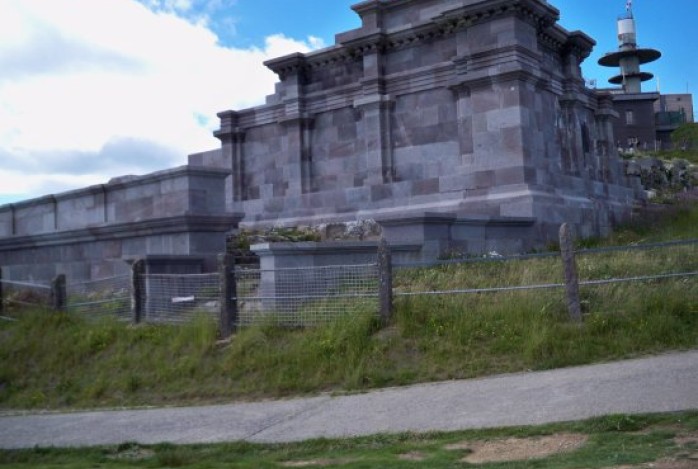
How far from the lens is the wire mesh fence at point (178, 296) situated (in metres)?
12.7

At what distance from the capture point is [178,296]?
13266 mm

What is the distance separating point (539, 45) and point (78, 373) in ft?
46.0

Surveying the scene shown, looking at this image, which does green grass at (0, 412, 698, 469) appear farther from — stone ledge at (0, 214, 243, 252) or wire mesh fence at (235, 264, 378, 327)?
stone ledge at (0, 214, 243, 252)

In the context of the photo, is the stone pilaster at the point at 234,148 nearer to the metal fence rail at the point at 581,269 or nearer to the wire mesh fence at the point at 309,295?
the wire mesh fence at the point at 309,295

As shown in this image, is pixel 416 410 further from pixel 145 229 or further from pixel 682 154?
pixel 682 154

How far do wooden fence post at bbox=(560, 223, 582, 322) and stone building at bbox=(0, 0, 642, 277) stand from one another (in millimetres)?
4066

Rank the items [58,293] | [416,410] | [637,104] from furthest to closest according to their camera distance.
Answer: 1. [637,104]
2. [58,293]
3. [416,410]

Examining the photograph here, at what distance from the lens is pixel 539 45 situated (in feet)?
65.1

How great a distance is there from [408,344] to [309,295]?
198cm

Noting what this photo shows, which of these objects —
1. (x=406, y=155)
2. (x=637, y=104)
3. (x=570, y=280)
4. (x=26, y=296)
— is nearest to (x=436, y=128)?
(x=406, y=155)

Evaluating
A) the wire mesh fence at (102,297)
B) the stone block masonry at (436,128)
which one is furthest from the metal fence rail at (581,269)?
the wire mesh fence at (102,297)

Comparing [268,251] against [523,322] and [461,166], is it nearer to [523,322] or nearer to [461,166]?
[523,322]

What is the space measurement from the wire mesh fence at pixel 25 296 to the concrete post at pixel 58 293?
0.64m

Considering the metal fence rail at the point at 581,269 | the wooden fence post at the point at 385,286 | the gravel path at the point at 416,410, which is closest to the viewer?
the gravel path at the point at 416,410
